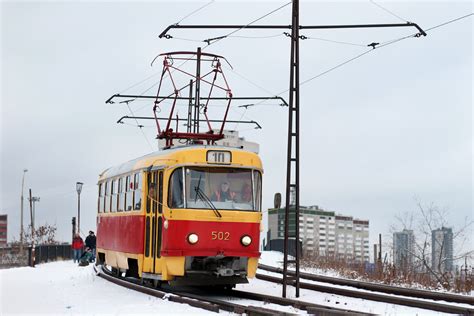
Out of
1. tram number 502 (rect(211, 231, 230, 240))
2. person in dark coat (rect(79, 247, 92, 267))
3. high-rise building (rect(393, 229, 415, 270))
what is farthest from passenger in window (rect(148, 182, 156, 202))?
person in dark coat (rect(79, 247, 92, 267))

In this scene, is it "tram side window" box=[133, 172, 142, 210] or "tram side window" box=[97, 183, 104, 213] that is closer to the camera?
"tram side window" box=[133, 172, 142, 210]

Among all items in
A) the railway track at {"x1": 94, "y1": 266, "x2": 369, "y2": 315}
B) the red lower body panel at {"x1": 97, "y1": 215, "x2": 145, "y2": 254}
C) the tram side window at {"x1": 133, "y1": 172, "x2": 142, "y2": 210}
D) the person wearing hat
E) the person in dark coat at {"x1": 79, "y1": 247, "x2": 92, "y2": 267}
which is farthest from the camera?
the person wearing hat

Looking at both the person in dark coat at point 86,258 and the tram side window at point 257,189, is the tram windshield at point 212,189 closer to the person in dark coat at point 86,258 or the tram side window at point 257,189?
the tram side window at point 257,189

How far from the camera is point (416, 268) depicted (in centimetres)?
2603

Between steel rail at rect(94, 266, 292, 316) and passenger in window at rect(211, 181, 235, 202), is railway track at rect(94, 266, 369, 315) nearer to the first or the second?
steel rail at rect(94, 266, 292, 316)

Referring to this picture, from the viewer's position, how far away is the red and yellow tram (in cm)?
1816

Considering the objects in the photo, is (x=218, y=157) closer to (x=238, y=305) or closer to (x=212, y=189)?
(x=212, y=189)

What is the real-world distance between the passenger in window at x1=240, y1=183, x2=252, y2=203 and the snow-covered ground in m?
2.56

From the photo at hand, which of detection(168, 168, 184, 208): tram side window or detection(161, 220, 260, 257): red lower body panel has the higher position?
detection(168, 168, 184, 208): tram side window

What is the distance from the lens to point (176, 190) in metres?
18.4

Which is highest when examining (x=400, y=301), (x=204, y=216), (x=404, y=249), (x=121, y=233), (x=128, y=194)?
(x=128, y=194)

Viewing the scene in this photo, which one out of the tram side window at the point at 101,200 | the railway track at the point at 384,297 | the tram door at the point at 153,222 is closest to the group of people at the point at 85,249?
the tram side window at the point at 101,200

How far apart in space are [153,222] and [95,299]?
2.27 m

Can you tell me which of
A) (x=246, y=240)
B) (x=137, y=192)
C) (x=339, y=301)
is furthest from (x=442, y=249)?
(x=137, y=192)
